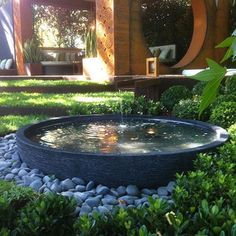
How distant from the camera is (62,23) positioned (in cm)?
1973

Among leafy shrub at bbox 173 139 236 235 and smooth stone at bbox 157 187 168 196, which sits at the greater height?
leafy shrub at bbox 173 139 236 235

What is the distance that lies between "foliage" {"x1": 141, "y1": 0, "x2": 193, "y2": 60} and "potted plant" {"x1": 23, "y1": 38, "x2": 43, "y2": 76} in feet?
17.3

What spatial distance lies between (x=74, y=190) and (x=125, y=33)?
634cm

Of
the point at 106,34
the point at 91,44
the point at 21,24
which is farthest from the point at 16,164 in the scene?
the point at 21,24

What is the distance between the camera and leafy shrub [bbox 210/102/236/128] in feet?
14.1

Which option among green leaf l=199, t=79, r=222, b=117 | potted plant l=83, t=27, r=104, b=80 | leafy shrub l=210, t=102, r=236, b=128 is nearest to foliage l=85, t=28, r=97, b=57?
potted plant l=83, t=27, r=104, b=80

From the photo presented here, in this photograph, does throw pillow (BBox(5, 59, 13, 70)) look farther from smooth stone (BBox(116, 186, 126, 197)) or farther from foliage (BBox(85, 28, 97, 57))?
smooth stone (BBox(116, 186, 126, 197))

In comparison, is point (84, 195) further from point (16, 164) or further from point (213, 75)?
point (213, 75)

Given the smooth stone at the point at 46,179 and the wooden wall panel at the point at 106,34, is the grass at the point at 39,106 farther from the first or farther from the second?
the wooden wall panel at the point at 106,34

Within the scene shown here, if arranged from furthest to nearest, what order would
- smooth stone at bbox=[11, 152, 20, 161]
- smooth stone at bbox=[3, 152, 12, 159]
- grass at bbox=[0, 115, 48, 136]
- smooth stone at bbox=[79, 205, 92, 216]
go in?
grass at bbox=[0, 115, 48, 136], smooth stone at bbox=[3, 152, 12, 159], smooth stone at bbox=[11, 152, 20, 161], smooth stone at bbox=[79, 205, 92, 216]

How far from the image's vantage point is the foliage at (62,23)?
19.0 m

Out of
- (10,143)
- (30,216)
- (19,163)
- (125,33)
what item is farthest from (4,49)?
(30,216)

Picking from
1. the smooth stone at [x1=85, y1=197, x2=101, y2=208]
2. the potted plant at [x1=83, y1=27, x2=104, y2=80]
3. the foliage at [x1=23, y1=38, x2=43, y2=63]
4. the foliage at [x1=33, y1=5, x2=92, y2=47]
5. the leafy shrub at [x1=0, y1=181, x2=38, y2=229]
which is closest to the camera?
the leafy shrub at [x1=0, y1=181, x2=38, y2=229]

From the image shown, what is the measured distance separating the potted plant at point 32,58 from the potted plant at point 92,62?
2024 millimetres
